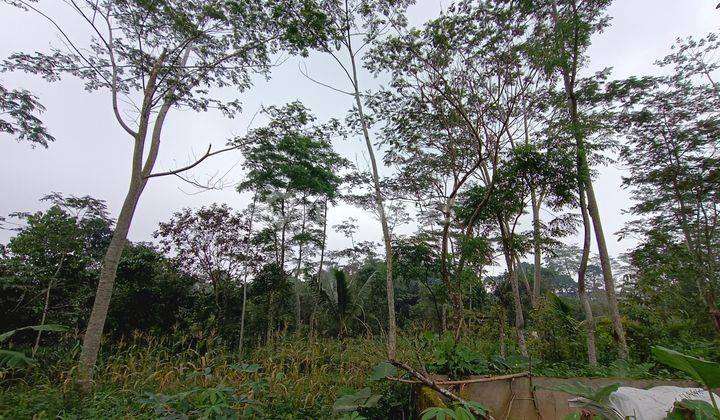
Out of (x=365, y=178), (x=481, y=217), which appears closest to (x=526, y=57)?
(x=481, y=217)

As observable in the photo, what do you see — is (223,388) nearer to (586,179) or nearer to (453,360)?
(453,360)

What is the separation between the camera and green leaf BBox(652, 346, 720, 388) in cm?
98

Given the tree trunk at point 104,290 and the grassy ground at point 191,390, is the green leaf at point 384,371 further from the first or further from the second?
the tree trunk at point 104,290

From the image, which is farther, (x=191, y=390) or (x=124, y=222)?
(x=124, y=222)

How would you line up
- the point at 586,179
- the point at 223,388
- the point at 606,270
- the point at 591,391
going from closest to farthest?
the point at 591,391 → the point at 223,388 → the point at 586,179 → the point at 606,270

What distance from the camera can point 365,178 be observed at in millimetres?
10375

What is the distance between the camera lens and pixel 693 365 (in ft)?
3.29

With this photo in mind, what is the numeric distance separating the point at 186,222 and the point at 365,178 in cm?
625

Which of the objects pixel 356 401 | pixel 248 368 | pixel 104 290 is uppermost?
pixel 104 290

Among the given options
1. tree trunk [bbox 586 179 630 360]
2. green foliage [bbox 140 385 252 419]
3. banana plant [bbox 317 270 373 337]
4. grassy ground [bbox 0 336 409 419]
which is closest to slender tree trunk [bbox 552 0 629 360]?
tree trunk [bbox 586 179 630 360]

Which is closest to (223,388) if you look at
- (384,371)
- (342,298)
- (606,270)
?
(384,371)

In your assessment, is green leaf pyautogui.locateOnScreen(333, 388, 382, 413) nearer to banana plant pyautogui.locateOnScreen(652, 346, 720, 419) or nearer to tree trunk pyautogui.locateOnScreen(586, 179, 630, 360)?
banana plant pyautogui.locateOnScreen(652, 346, 720, 419)

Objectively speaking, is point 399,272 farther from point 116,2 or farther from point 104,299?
point 116,2

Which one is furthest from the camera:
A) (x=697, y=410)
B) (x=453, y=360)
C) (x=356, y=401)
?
(x=453, y=360)
